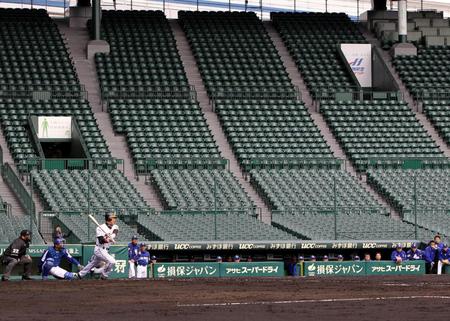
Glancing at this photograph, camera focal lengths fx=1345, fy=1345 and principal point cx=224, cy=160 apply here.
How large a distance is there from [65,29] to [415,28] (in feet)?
58.7

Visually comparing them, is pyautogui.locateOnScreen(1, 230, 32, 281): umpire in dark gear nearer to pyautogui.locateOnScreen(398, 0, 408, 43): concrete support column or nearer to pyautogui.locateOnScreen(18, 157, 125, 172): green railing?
pyautogui.locateOnScreen(18, 157, 125, 172): green railing

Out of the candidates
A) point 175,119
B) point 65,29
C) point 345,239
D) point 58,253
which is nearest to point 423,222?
point 345,239

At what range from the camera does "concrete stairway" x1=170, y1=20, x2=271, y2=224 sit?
169 feet

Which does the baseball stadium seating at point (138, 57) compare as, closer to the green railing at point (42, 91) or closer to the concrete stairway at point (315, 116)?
the green railing at point (42, 91)

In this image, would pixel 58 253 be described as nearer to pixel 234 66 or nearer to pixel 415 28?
pixel 234 66

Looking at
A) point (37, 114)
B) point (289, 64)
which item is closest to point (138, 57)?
point (289, 64)

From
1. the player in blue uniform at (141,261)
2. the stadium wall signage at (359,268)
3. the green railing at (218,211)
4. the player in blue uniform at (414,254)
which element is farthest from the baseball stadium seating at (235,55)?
the player in blue uniform at (141,261)

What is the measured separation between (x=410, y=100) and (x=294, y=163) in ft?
34.6

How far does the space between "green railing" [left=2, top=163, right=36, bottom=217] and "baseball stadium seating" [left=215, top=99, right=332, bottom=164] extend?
10.0 m

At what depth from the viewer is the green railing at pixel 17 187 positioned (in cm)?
4656

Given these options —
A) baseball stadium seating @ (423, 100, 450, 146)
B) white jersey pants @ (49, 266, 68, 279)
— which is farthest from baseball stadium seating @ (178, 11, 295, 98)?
white jersey pants @ (49, 266, 68, 279)

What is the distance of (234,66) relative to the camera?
6331cm

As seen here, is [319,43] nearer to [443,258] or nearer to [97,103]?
[97,103]

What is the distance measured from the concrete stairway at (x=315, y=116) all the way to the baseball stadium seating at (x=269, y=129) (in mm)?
588
